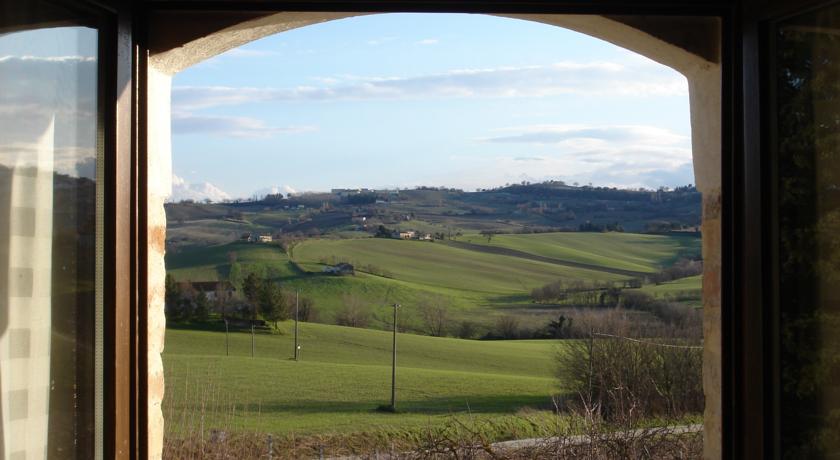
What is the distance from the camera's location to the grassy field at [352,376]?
20141 millimetres

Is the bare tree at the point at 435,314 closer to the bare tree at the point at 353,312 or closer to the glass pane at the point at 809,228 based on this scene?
the bare tree at the point at 353,312

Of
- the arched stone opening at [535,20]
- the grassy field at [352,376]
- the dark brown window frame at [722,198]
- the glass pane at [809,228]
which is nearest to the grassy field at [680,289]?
the grassy field at [352,376]

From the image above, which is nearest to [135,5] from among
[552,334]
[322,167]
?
[552,334]

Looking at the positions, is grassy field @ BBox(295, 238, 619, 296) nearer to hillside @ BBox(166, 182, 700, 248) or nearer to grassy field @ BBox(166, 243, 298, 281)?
hillside @ BBox(166, 182, 700, 248)

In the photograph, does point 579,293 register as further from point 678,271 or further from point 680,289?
point 680,289

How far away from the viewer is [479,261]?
30.2m

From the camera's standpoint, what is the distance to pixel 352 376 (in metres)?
23.7

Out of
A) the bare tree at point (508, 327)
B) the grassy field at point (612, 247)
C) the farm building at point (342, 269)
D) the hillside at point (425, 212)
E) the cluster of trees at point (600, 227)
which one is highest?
the hillside at point (425, 212)

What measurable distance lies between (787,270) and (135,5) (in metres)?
1.81

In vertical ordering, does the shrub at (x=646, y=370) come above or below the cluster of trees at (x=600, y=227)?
below

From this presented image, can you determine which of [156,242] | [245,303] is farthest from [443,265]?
[156,242]

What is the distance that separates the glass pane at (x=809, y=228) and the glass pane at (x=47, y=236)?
1.68 metres

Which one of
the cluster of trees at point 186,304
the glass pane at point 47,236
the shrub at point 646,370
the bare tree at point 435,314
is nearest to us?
the glass pane at point 47,236

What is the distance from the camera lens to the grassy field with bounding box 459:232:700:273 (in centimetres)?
2452
